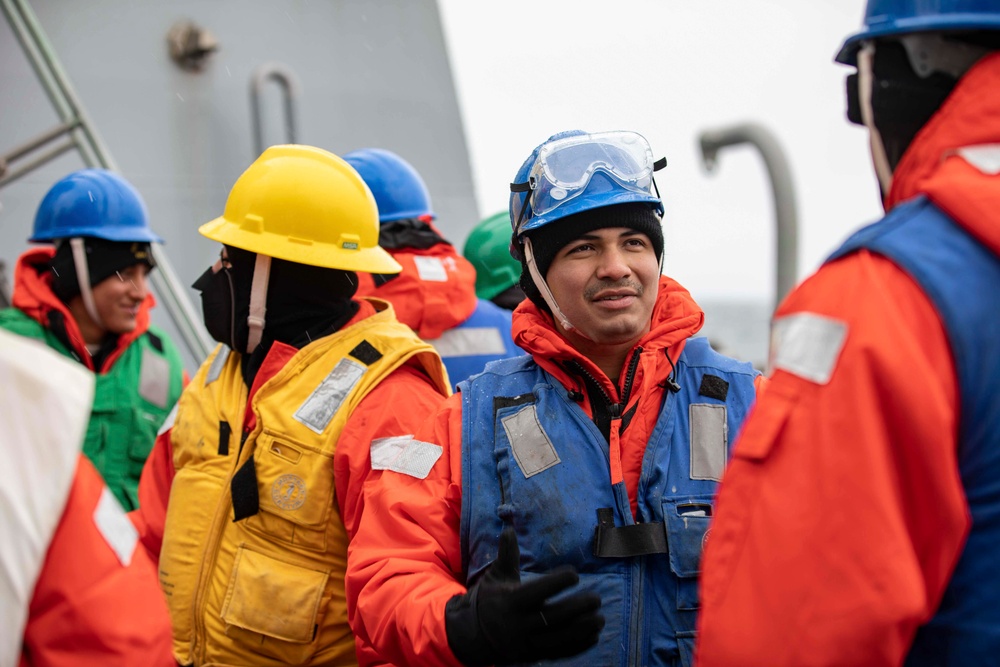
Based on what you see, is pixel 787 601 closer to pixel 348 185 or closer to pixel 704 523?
pixel 704 523

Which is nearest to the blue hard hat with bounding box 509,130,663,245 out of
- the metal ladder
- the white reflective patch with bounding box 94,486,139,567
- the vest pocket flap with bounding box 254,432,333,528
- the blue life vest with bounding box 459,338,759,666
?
the blue life vest with bounding box 459,338,759,666

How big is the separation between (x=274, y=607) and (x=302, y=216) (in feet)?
3.71

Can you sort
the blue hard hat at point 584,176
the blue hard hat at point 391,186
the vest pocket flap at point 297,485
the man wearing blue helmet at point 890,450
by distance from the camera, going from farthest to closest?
1. the blue hard hat at point 391,186
2. the vest pocket flap at point 297,485
3. the blue hard hat at point 584,176
4. the man wearing blue helmet at point 890,450

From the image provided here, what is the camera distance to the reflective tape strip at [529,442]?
2.02 metres

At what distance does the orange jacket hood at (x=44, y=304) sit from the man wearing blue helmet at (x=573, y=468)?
2.74m

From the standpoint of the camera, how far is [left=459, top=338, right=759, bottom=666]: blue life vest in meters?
1.91

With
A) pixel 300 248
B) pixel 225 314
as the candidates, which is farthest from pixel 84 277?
pixel 300 248

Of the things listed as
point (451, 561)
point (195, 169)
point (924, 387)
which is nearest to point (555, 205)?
point (451, 561)

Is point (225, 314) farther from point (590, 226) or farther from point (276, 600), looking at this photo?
point (590, 226)

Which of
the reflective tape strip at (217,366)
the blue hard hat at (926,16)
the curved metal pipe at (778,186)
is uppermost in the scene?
the blue hard hat at (926,16)

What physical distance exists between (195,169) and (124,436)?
3325 mm

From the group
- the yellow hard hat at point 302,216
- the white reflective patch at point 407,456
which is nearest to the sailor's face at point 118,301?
the yellow hard hat at point 302,216

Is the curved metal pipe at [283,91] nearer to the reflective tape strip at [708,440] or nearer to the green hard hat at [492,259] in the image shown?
the green hard hat at [492,259]

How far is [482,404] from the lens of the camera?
2188 mm
